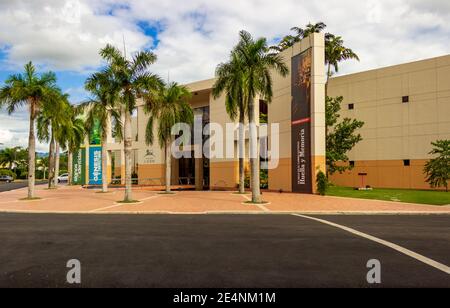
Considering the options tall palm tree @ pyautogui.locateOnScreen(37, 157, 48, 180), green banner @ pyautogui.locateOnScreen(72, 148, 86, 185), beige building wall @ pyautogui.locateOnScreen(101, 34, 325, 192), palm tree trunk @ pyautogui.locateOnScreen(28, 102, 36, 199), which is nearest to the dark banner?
beige building wall @ pyautogui.locateOnScreen(101, 34, 325, 192)

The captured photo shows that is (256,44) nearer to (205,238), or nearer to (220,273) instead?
(205,238)

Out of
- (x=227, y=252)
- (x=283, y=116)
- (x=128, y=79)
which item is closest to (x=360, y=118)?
(x=283, y=116)

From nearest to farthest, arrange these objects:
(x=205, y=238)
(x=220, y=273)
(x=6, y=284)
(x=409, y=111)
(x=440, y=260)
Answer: (x=6, y=284) → (x=220, y=273) → (x=440, y=260) → (x=205, y=238) → (x=409, y=111)

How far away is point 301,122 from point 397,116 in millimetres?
10437

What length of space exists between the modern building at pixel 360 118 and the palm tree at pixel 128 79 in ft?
37.2

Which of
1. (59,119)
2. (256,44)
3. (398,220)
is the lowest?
(398,220)

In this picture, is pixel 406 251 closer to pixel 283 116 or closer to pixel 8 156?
pixel 283 116

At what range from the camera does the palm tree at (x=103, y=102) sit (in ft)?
71.3

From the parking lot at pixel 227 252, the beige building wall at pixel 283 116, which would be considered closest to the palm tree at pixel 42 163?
the beige building wall at pixel 283 116

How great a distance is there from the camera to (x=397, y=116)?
31406 mm

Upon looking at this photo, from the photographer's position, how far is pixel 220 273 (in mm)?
6219

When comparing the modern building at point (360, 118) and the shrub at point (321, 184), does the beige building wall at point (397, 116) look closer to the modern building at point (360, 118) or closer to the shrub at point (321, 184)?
the modern building at point (360, 118)

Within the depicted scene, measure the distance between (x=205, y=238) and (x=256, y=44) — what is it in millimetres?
14431
